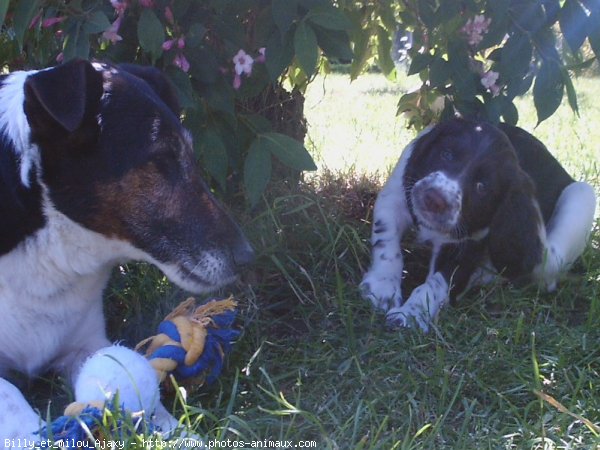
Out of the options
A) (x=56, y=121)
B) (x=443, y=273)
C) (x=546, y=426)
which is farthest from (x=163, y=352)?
(x=443, y=273)

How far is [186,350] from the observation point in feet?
8.14

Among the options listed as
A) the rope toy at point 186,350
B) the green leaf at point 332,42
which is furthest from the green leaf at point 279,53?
the rope toy at point 186,350

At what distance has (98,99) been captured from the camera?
2469 millimetres

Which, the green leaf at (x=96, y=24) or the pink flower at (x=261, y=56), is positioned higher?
the green leaf at (x=96, y=24)

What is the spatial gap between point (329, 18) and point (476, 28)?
773 millimetres

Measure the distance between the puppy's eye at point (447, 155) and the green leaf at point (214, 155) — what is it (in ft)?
3.15

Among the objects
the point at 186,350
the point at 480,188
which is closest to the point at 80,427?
the point at 186,350

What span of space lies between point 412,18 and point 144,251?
180 centimetres

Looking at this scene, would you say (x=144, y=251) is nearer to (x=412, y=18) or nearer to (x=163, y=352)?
(x=163, y=352)

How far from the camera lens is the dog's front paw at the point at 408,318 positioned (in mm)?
3072

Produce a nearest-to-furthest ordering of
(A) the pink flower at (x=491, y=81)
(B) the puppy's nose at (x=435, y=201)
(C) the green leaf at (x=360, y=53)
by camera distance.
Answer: (B) the puppy's nose at (x=435, y=201), (A) the pink flower at (x=491, y=81), (C) the green leaf at (x=360, y=53)

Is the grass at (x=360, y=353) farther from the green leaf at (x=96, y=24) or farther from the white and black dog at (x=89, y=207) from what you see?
the green leaf at (x=96, y=24)

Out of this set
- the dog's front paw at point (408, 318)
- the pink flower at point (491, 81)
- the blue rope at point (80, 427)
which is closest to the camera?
the blue rope at point (80, 427)

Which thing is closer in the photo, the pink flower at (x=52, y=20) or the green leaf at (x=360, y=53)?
the pink flower at (x=52, y=20)
